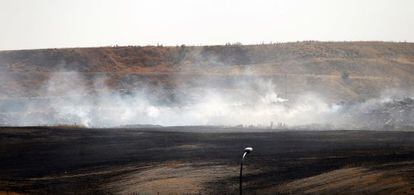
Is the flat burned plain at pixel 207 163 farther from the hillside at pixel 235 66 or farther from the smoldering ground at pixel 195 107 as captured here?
the hillside at pixel 235 66

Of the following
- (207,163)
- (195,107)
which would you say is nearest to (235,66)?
(195,107)

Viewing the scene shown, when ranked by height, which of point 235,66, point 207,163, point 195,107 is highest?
point 235,66

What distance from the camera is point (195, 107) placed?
73.0m

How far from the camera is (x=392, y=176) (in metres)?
23.3

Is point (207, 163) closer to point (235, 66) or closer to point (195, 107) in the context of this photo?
point (195, 107)

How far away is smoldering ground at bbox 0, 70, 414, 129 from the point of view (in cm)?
5997

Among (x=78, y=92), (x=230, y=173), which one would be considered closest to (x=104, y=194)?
(x=230, y=173)

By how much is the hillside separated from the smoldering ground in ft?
6.18

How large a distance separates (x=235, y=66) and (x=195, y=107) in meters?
25.1

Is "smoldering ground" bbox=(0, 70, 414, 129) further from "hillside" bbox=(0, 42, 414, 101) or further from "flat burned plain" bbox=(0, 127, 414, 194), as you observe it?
"flat burned plain" bbox=(0, 127, 414, 194)

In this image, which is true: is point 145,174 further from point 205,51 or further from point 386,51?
point 386,51

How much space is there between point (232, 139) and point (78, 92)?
1704 inches

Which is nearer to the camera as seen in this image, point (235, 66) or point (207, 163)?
point (207, 163)

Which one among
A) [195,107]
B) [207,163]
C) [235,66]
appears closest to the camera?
[207,163]
